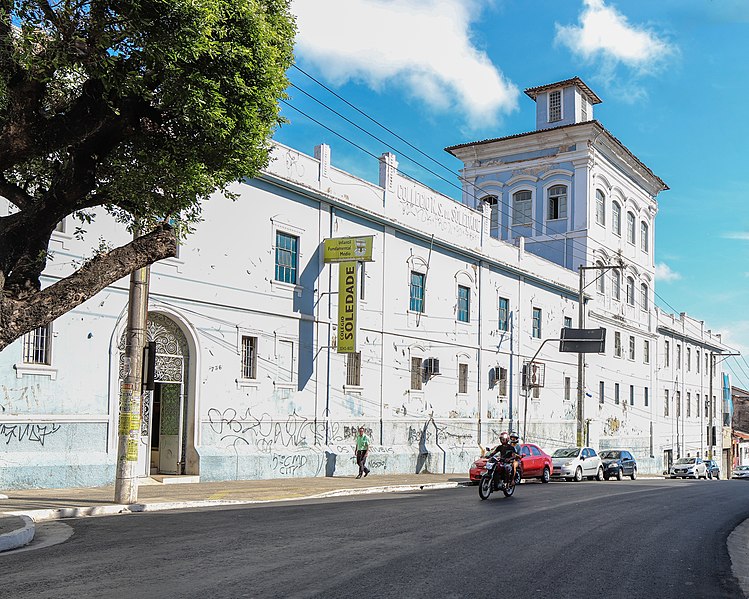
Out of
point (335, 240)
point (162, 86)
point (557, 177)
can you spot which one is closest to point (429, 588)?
point (162, 86)

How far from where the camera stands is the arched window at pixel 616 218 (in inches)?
1972

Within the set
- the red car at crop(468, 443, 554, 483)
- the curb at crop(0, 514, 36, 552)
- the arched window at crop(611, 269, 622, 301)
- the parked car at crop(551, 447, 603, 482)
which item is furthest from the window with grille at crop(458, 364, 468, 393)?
the curb at crop(0, 514, 36, 552)

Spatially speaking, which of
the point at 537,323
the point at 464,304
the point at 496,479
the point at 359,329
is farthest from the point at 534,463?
the point at 537,323

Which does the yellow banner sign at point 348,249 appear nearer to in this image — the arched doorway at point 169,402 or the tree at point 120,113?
the arched doorway at point 169,402

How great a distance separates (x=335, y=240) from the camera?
26047 mm

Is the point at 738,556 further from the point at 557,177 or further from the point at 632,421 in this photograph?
the point at 632,421

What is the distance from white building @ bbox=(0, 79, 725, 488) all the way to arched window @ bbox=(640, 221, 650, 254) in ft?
12.7

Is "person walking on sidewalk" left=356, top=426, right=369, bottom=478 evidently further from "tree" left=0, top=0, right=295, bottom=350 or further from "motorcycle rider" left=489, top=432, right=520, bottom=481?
"tree" left=0, top=0, right=295, bottom=350

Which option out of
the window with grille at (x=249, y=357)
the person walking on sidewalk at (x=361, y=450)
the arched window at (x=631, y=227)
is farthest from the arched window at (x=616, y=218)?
the window with grille at (x=249, y=357)

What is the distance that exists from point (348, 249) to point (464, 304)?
1042cm

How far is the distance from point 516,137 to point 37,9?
129 ft

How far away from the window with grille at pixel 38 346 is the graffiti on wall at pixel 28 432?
1.34 meters

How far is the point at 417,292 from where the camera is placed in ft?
103

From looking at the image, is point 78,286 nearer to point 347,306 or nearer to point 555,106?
point 347,306
